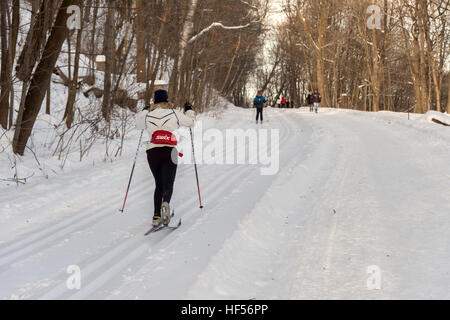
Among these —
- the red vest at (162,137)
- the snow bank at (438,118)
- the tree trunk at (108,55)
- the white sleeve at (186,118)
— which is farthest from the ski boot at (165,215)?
the snow bank at (438,118)

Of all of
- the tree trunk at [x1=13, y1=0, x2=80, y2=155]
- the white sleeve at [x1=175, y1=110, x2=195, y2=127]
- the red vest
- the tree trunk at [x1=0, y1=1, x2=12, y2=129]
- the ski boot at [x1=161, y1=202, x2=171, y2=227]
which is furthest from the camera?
the tree trunk at [x1=13, y1=0, x2=80, y2=155]

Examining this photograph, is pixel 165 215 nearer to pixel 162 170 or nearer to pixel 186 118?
pixel 162 170

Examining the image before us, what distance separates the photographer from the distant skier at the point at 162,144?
221 inches

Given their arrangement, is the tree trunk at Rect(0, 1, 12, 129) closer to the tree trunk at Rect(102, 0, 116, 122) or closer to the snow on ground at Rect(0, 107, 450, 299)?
the snow on ground at Rect(0, 107, 450, 299)

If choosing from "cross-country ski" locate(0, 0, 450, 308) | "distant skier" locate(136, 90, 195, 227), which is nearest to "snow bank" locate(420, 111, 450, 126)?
"cross-country ski" locate(0, 0, 450, 308)

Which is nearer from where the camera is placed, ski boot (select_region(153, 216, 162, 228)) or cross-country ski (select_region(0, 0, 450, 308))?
cross-country ski (select_region(0, 0, 450, 308))

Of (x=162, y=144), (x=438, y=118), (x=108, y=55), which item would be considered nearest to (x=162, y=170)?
(x=162, y=144)

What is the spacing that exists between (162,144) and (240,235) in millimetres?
1651

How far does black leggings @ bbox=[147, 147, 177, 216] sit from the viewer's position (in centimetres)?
564

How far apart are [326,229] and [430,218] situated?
1563 mm

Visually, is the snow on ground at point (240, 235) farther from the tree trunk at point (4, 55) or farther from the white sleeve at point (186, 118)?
the tree trunk at point (4, 55)

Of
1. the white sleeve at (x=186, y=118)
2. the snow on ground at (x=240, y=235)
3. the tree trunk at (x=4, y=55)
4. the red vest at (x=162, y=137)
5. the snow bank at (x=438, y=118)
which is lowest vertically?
the snow on ground at (x=240, y=235)
